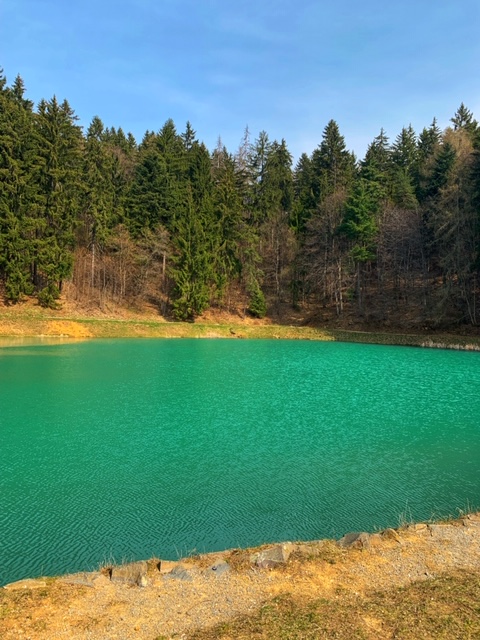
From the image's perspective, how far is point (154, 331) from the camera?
37906 millimetres

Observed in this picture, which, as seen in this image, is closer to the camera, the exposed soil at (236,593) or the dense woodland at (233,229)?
the exposed soil at (236,593)

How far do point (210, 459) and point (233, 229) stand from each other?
41.9 meters

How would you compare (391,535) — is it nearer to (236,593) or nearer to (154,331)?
(236,593)

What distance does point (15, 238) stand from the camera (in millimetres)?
37781

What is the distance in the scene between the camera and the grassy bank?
108 ft

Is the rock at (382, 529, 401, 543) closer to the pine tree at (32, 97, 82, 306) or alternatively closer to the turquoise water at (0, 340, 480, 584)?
the turquoise water at (0, 340, 480, 584)

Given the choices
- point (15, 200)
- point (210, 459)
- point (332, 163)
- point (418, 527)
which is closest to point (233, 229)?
point (332, 163)

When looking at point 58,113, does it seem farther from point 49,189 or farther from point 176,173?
point 176,173

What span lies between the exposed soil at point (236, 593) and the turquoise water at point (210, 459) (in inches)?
44.3

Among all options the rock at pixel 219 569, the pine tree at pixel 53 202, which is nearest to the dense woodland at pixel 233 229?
the pine tree at pixel 53 202

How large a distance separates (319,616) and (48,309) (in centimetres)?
3919

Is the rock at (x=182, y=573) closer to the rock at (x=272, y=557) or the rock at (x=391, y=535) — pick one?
the rock at (x=272, y=557)

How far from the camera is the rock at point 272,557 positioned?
489 centimetres

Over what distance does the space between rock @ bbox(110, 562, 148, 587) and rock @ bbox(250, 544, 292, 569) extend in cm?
120
